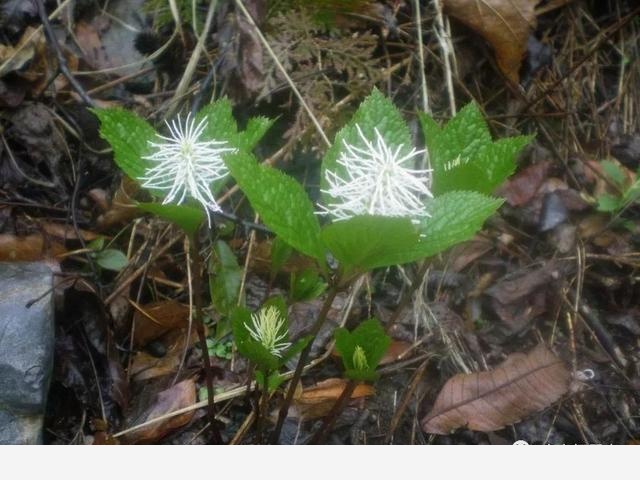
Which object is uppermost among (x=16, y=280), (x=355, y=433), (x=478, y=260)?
(x=16, y=280)

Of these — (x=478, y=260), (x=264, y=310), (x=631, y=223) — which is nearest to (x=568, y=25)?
(x=631, y=223)

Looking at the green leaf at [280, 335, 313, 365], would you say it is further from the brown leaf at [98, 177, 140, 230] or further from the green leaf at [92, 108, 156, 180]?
the brown leaf at [98, 177, 140, 230]

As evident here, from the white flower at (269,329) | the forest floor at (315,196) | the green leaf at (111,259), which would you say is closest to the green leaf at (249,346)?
the white flower at (269,329)

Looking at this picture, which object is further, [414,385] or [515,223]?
[515,223]

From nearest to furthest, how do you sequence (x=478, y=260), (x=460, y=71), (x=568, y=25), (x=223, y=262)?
(x=223, y=262) → (x=478, y=260) → (x=460, y=71) → (x=568, y=25)

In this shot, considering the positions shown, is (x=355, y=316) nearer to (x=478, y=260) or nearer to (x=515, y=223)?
(x=478, y=260)

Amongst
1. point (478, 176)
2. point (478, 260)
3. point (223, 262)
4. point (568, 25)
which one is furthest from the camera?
point (568, 25)

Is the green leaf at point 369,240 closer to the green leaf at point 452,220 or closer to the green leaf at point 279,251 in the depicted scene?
the green leaf at point 452,220
